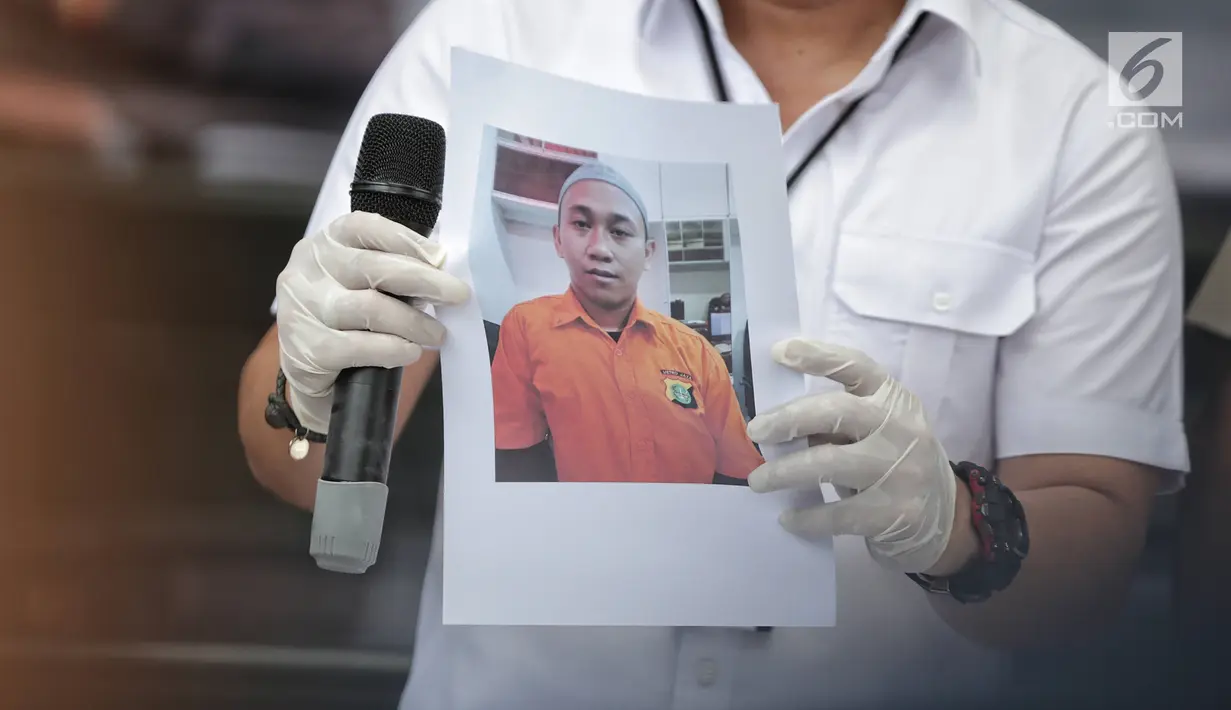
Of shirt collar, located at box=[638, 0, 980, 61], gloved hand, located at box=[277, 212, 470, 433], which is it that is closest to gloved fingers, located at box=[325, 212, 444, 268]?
gloved hand, located at box=[277, 212, 470, 433]

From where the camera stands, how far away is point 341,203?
1.09 metres

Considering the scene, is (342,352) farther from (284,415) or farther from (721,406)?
(721,406)

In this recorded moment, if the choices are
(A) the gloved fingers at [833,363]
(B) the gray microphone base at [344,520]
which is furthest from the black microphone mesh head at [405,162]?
(A) the gloved fingers at [833,363]

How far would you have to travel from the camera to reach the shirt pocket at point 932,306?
1062 millimetres

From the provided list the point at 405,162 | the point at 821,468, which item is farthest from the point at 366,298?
the point at 821,468

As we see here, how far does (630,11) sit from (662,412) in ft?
1.68

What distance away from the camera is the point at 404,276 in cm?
81

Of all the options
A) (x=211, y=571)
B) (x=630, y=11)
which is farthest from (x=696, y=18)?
(x=211, y=571)

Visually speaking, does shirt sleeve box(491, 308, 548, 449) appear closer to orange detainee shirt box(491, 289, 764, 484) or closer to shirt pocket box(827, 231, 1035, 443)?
orange detainee shirt box(491, 289, 764, 484)

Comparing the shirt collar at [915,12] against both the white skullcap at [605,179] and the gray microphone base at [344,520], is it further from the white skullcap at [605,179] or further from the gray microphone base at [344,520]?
the gray microphone base at [344,520]

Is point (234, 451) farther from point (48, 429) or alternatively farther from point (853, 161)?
point (853, 161)

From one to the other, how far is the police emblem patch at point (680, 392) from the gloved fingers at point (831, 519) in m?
0.14

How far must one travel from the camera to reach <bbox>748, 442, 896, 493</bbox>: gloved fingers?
2.90ft

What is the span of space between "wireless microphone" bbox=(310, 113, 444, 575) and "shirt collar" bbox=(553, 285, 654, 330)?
148mm
